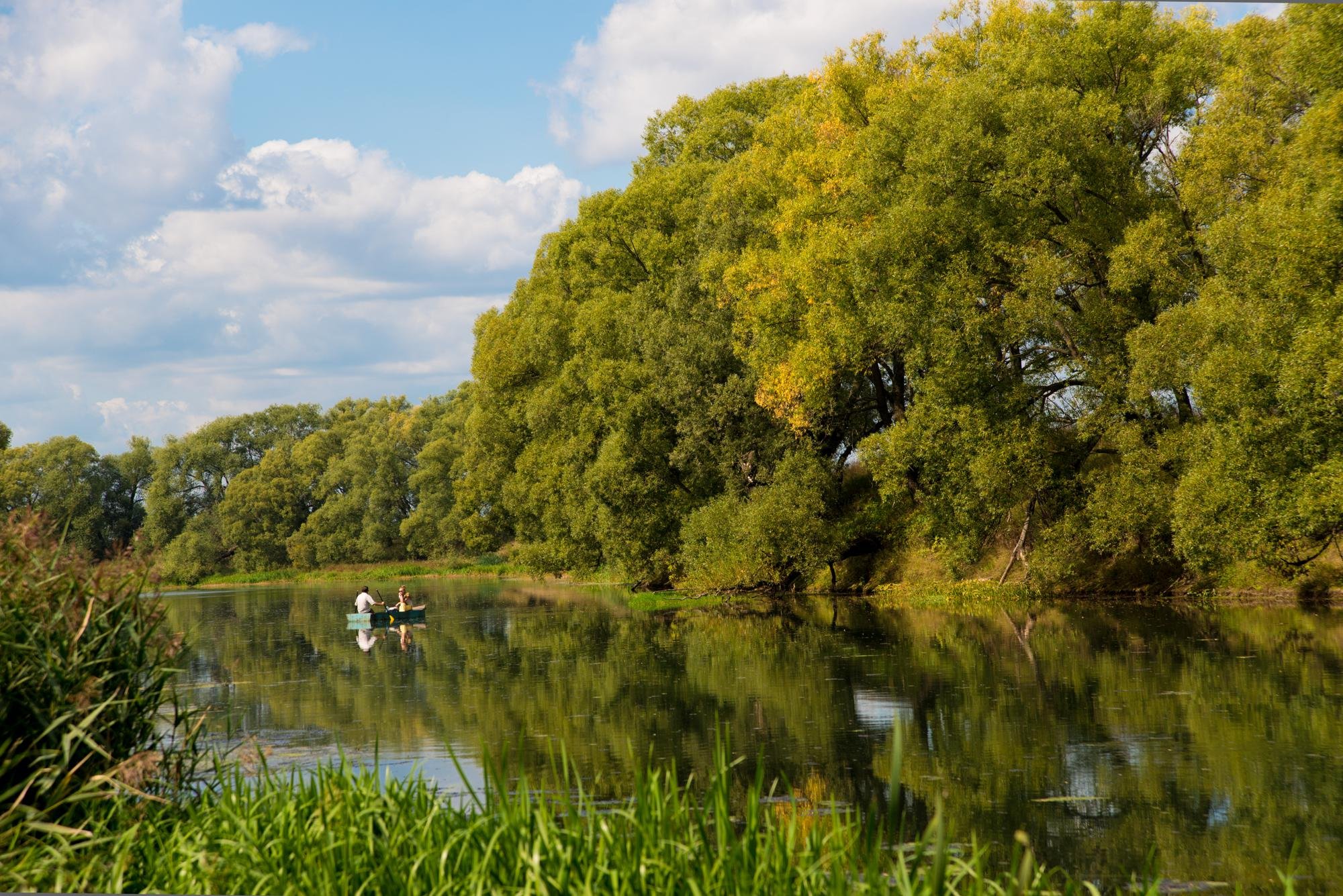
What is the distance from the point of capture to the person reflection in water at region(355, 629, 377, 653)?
2697cm

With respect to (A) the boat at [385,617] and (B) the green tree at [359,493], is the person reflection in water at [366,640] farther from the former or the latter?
(B) the green tree at [359,493]

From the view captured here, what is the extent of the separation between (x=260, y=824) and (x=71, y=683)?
4.71 ft

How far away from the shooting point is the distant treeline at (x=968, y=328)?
2130cm

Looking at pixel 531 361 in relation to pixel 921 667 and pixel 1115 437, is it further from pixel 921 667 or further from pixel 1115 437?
pixel 921 667

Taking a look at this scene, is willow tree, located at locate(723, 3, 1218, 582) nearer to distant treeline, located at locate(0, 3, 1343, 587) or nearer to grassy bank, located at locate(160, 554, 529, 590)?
distant treeline, located at locate(0, 3, 1343, 587)

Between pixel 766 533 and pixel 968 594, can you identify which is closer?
pixel 968 594

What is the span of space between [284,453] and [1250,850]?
80074 mm

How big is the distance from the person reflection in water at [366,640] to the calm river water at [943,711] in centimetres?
29

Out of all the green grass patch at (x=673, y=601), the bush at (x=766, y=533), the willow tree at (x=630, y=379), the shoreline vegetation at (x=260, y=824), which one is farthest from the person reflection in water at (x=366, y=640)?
the shoreline vegetation at (x=260, y=824)

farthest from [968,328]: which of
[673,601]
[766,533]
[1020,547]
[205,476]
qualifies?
[205,476]

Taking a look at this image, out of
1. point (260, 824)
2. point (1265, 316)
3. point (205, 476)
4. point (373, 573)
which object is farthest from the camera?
point (205, 476)

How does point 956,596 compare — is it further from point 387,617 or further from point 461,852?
point 461,852

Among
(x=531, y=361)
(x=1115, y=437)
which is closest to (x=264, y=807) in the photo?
(x=1115, y=437)

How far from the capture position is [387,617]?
3272 centimetres
